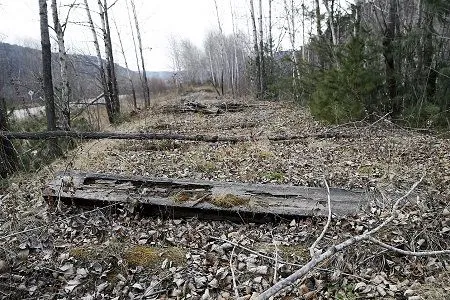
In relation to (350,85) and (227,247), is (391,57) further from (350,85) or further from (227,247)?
(227,247)

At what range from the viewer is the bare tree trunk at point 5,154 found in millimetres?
7145

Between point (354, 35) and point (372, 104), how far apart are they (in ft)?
6.16

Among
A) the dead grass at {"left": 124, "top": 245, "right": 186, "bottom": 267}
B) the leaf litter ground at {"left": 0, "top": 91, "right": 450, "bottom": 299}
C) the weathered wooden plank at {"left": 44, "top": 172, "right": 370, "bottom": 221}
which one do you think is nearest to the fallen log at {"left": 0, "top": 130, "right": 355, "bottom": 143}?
the leaf litter ground at {"left": 0, "top": 91, "right": 450, "bottom": 299}

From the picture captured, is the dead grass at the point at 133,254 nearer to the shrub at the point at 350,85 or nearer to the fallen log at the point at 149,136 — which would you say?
the fallen log at the point at 149,136

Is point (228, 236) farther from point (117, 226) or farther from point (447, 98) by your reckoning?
point (447, 98)

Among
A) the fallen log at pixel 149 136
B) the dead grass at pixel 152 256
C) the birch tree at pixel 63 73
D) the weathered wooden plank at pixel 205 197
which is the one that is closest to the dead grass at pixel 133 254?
the dead grass at pixel 152 256

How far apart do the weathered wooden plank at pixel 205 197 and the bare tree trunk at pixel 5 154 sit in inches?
116

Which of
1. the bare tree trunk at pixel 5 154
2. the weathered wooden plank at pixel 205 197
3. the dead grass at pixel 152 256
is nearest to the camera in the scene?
the dead grass at pixel 152 256

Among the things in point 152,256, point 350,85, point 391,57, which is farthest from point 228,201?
point 391,57

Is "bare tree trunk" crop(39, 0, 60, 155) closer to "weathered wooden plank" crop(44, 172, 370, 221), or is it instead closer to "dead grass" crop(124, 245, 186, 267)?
"weathered wooden plank" crop(44, 172, 370, 221)

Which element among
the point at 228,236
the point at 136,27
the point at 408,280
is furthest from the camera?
the point at 136,27

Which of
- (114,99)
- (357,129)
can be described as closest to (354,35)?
(357,129)

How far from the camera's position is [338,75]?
9062mm

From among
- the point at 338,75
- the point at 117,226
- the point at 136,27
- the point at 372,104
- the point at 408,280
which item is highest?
the point at 136,27
